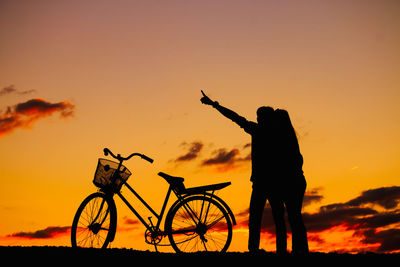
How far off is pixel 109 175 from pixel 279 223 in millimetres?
3349

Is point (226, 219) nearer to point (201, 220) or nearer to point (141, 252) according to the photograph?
point (201, 220)

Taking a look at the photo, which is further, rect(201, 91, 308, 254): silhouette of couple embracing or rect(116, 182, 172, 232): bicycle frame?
rect(116, 182, 172, 232): bicycle frame

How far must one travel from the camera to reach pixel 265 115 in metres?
6.62

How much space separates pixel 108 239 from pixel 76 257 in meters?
1.39

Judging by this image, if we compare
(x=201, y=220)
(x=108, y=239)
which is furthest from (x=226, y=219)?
(x=108, y=239)

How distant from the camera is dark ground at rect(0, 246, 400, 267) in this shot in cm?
576

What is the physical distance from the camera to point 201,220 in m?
7.43

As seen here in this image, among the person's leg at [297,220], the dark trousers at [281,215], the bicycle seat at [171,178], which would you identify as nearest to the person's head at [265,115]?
the dark trousers at [281,215]

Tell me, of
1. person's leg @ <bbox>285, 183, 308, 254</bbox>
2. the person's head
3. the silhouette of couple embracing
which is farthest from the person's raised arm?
person's leg @ <bbox>285, 183, 308, 254</bbox>

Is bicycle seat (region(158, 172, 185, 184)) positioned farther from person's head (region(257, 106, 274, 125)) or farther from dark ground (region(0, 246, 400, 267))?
person's head (region(257, 106, 274, 125))

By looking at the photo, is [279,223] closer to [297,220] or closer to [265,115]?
[297,220]

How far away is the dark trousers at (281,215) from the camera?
6410 mm

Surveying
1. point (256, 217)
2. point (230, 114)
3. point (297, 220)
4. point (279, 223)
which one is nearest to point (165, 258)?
point (256, 217)

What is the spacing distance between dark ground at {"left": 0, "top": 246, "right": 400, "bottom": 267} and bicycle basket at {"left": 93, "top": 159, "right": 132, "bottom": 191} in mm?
1382
